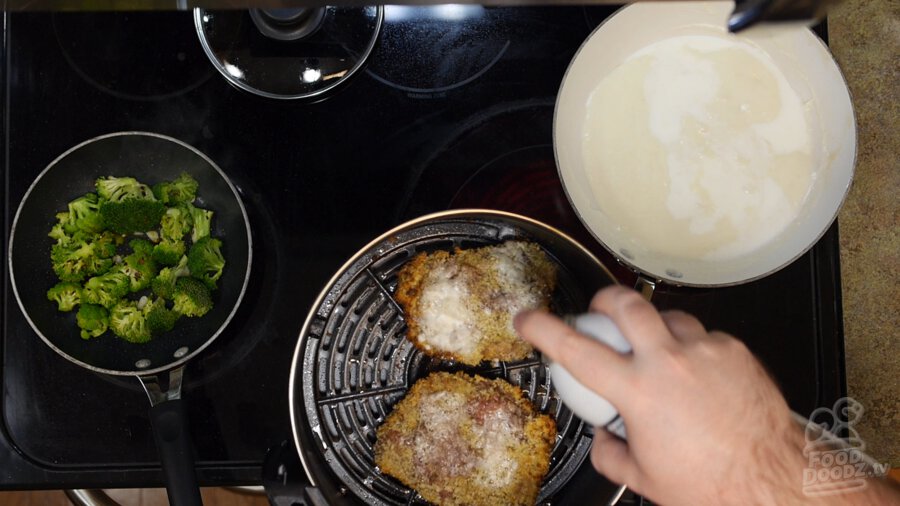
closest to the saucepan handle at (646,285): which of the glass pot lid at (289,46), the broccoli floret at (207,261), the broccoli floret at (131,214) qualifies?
the glass pot lid at (289,46)

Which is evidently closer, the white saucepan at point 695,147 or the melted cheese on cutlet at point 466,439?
the white saucepan at point 695,147

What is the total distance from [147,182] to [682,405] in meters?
1.15

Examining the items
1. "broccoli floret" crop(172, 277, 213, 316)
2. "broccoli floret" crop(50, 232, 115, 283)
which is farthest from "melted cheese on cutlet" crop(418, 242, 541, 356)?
"broccoli floret" crop(50, 232, 115, 283)

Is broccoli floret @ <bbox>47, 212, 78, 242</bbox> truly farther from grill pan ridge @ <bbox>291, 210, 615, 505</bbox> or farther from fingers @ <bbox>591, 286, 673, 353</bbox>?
fingers @ <bbox>591, 286, 673, 353</bbox>

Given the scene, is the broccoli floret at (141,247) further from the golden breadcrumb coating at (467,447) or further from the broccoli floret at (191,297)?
the golden breadcrumb coating at (467,447)

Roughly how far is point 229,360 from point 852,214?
56.0 inches

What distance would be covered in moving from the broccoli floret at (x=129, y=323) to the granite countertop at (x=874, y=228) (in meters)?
1.52

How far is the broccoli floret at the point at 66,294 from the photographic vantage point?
1.42 meters

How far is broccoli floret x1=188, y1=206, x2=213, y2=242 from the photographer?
1.45m

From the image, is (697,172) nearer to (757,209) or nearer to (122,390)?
(757,209)

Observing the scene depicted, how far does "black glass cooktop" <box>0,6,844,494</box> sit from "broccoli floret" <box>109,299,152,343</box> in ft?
0.41

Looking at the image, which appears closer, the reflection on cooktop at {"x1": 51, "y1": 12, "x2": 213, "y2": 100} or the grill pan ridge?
the grill pan ridge

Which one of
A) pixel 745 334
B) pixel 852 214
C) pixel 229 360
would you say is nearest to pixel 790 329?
pixel 745 334

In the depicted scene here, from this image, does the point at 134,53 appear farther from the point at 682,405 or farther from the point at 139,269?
the point at 682,405
